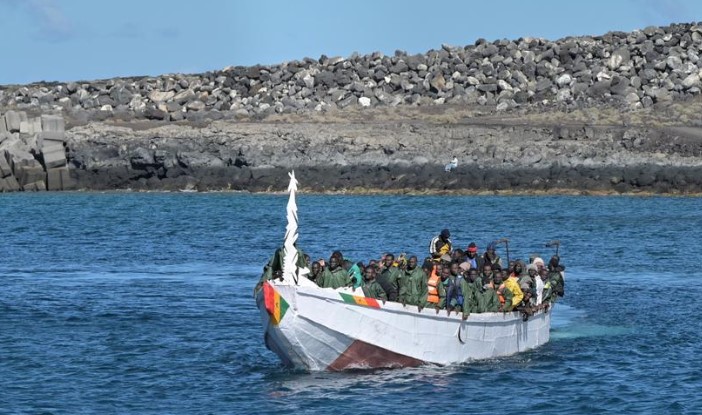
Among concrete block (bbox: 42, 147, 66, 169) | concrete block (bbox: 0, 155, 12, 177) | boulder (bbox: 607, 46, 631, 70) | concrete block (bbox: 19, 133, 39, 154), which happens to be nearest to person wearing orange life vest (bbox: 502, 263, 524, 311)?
concrete block (bbox: 42, 147, 66, 169)

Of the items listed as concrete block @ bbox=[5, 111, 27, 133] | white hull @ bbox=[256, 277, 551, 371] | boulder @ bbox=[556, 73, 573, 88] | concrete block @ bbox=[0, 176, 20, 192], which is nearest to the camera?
white hull @ bbox=[256, 277, 551, 371]

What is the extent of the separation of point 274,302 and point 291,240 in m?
1.41

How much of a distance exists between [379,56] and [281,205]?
30267mm

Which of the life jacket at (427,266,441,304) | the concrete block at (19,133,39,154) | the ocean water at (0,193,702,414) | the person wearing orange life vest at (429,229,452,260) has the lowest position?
the ocean water at (0,193,702,414)

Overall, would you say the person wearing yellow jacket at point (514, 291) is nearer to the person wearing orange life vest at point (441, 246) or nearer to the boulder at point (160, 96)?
the person wearing orange life vest at point (441, 246)

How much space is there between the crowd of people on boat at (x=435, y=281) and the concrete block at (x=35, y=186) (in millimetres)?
62983

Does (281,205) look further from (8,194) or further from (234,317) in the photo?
(234,317)

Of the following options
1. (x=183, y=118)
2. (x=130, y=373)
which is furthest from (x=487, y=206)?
(x=130, y=373)

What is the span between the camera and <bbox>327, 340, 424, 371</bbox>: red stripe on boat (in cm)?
2856

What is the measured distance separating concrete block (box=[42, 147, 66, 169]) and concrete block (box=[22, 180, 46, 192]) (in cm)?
112

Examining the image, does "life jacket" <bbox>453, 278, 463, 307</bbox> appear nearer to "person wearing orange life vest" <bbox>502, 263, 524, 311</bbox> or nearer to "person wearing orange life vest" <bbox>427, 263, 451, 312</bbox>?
"person wearing orange life vest" <bbox>427, 263, 451, 312</bbox>

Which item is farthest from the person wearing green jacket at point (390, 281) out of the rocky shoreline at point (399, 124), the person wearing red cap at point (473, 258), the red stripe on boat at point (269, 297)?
the rocky shoreline at point (399, 124)

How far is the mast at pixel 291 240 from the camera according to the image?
26594 millimetres

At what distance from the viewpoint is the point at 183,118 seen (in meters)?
101
